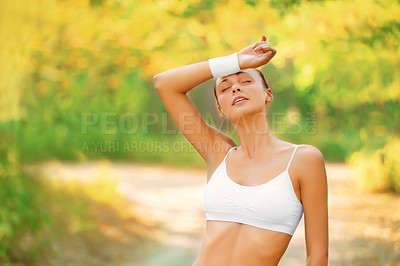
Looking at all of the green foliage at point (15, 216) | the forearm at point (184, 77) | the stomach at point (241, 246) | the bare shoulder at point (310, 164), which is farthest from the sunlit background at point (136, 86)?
the stomach at point (241, 246)

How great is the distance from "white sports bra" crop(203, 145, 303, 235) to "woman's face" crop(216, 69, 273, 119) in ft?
0.65

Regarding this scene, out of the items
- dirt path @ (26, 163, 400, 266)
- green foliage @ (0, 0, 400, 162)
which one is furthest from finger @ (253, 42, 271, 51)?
dirt path @ (26, 163, 400, 266)

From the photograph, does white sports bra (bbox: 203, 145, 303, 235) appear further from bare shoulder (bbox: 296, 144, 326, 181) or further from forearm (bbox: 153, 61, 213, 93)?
forearm (bbox: 153, 61, 213, 93)

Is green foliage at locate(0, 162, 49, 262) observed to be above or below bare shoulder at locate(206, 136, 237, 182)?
below

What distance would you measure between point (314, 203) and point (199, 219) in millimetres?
7144

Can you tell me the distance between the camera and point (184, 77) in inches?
63.9

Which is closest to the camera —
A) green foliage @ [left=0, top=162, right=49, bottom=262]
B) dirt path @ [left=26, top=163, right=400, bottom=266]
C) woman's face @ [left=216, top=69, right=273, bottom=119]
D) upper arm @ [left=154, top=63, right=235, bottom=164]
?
woman's face @ [left=216, top=69, right=273, bottom=119]

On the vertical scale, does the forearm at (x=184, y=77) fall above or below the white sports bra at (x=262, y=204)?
above

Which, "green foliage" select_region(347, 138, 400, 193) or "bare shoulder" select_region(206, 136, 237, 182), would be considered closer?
"bare shoulder" select_region(206, 136, 237, 182)

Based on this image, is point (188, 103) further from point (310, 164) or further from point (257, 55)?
point (310, 164)

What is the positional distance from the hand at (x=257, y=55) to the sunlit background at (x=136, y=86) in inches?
72.8

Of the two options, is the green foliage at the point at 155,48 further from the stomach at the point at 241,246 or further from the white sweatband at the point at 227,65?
the stomach at the point at 241,246

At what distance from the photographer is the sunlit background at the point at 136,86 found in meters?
4.58

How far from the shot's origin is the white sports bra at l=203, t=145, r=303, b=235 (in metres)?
1.39
